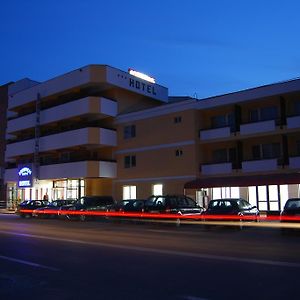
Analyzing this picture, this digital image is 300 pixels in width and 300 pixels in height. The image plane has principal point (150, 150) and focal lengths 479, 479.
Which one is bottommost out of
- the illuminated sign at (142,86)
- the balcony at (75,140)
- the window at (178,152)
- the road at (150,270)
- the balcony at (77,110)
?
the road at (150,270)

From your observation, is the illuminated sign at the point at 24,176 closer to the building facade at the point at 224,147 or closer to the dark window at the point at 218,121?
the building facade at the point at 224,147

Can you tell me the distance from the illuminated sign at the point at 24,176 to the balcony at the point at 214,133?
72.1ft

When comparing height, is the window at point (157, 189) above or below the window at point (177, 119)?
below

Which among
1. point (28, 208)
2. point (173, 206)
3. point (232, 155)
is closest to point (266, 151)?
point (232, 155)

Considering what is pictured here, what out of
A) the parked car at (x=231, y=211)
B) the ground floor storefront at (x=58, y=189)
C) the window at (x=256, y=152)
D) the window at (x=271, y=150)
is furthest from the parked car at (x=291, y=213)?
the ground floor storefront at (x=58, y=189)

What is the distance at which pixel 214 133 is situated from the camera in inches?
1479

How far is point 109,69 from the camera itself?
45.1 metres

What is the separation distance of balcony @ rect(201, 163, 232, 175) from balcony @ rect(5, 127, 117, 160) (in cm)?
1085

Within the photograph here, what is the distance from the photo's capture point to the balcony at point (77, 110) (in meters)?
44.7

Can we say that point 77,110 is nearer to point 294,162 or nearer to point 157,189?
point 157,189

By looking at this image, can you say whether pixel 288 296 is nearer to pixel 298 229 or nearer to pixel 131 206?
pixel 298 229

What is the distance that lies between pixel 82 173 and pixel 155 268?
35.0 metres

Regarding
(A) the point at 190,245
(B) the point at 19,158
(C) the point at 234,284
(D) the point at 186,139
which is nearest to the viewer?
(C) the point at 234,284

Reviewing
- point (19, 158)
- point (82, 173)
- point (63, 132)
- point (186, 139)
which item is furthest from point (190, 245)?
point (19, 158)
